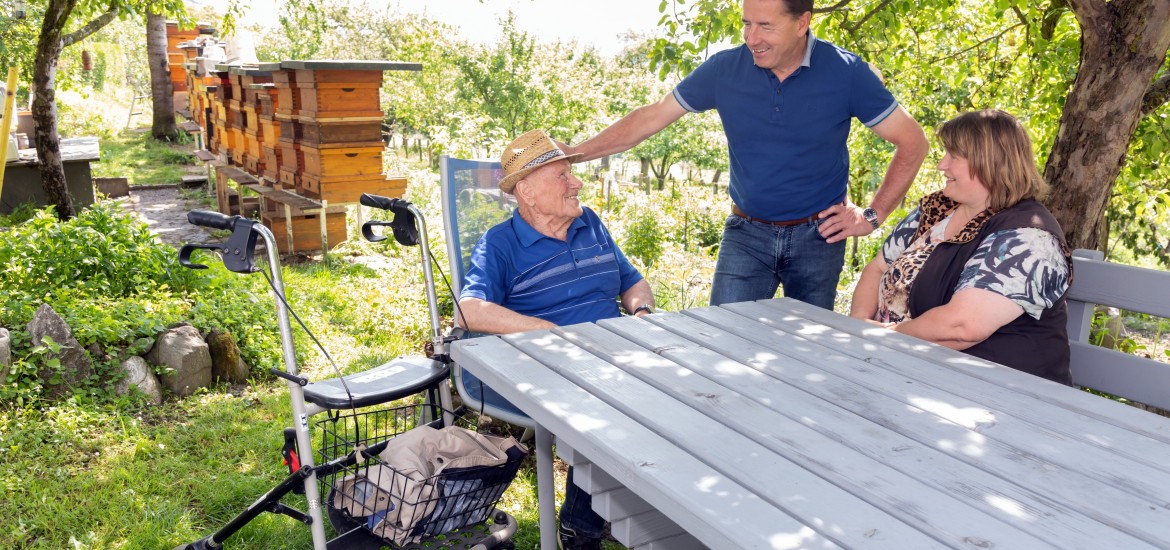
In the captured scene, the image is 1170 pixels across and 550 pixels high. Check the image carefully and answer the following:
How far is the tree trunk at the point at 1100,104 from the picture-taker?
11.0 ft

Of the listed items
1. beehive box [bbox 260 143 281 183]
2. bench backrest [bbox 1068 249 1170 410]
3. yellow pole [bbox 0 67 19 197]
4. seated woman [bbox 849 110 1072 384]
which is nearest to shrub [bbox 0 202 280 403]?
yellow pole [bbox 0 67 19 197]

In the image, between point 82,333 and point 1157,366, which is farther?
point 82,333

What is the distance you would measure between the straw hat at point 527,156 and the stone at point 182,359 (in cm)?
221

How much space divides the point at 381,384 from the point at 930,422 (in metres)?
1.60

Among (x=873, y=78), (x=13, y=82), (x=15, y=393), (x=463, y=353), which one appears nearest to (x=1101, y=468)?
(x=463, y=353)

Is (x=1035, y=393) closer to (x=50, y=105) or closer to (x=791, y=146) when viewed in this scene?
(x=791, y=146)

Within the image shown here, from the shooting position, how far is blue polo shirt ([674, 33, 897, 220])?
340 cm

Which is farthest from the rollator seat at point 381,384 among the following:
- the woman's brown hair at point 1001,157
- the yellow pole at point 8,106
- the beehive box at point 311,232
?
the beehive box at point 311,232

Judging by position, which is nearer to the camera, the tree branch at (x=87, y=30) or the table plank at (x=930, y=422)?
the table plank at (x=930, y=422)

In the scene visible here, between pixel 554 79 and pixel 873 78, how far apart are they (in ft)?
40.6

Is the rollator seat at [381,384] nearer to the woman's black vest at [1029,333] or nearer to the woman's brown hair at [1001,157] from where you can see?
the woman's black vest at [1029,333]

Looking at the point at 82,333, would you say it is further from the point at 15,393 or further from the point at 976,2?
the point at 976,2

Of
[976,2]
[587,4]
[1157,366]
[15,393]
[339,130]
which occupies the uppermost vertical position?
[587,4]

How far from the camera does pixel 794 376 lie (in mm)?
2236
